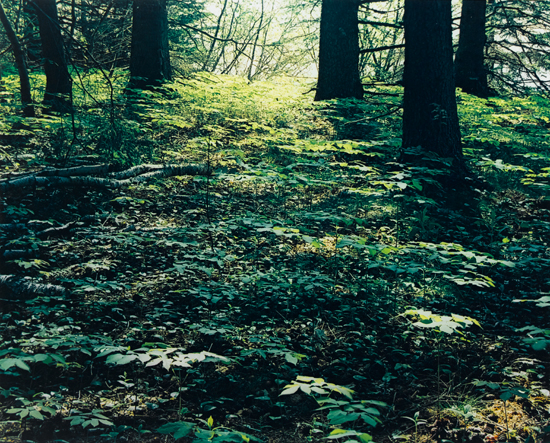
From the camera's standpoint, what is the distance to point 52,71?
24.6 ft

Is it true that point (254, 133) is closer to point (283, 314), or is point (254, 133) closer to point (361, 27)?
point (283, 314)

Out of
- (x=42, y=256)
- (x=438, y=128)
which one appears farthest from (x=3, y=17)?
(x=438, y=128)

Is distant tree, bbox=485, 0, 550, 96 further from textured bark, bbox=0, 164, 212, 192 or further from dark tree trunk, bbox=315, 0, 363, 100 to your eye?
textured bark, bbox=0, 164, 212, 192

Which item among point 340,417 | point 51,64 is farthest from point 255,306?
point 51,64

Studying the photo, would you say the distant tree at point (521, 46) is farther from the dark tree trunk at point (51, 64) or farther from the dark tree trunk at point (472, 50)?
the dark tree trunk at point (51, 64)

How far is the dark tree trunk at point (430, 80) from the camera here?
550 cm

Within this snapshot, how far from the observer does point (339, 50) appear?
883 cm

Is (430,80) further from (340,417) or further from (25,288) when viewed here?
(25,288)

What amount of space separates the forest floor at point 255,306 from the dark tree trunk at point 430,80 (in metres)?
0.45

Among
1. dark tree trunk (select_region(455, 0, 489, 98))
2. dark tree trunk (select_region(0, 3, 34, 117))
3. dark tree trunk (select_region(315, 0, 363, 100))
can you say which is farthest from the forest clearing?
dark tree trunk (select_region(455, 0, 489, 98))

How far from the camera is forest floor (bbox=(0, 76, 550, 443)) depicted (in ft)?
7.41

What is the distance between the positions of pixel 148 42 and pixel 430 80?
6.28 metres

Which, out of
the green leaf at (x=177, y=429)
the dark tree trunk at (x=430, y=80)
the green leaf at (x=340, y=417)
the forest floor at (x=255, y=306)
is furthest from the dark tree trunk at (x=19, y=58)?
the dark tree trunk at (x=430, y=80)

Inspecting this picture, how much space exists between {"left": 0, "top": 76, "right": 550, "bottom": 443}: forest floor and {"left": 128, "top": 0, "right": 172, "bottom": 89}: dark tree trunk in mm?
3122
